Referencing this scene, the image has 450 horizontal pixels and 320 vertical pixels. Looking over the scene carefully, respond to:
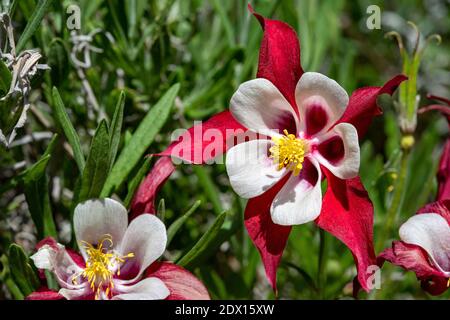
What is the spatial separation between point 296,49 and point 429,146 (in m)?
1.03

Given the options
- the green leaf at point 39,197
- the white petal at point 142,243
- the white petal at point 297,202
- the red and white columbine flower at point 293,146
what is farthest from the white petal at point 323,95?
the green leaf at point 39,197

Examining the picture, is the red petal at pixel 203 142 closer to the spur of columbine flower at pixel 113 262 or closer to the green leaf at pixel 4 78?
the spur of columbine flower at pixel 113 262

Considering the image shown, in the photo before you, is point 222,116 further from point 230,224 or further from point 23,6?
point 23,6

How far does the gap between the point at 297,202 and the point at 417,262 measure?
0.25 m

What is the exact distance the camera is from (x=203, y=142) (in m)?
1.51

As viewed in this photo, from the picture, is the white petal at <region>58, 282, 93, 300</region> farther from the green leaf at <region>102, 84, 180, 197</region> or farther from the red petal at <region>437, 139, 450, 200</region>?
the red petal at <region>437, 139, 450, 200</region>

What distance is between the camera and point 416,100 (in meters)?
1.67

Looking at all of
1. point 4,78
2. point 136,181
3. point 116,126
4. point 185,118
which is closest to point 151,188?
point 136,181

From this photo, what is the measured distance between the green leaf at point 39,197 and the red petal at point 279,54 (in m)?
0.48

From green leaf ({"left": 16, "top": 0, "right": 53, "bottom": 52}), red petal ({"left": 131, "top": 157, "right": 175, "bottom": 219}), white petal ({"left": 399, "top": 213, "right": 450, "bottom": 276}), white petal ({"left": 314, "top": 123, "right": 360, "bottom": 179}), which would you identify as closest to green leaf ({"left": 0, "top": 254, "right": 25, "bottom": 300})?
red petal ({"left": 131, "top": 157, "right": 175, "bottom": 219})

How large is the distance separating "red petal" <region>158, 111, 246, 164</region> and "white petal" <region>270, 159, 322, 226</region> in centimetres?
15

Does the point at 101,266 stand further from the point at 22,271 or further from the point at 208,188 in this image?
the point at 208,188

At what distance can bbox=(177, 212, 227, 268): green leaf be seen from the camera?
152cm
